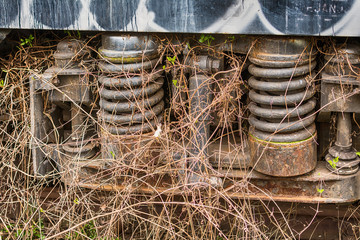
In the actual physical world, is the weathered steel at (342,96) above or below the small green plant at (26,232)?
above

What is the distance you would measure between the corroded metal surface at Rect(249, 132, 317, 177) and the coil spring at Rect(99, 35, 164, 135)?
66cm

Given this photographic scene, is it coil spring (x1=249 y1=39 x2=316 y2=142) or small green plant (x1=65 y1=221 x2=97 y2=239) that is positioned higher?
coil spring (x1=249 y1=39 x2=316 y2=142)

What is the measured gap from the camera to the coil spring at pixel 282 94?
3.06m

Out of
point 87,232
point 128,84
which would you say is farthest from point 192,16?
point 87,232

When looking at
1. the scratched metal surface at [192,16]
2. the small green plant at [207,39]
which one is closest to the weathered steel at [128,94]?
the scratched metal surface at [192,16]

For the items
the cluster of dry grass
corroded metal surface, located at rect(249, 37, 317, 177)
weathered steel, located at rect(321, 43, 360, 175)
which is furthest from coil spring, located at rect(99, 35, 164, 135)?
weathered steel, located at rect(321, 43, 360, 175)

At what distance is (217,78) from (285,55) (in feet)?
1.67

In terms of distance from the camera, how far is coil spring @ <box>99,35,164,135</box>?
323 cm

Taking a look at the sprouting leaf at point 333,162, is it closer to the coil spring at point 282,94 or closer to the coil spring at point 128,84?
the coil spring at point 282,94

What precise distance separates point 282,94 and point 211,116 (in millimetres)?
462

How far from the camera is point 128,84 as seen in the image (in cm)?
323

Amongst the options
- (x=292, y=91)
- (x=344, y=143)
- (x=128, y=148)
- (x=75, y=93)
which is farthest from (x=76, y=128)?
(x=344, y=143)

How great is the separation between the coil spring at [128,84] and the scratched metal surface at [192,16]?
0.42 feet

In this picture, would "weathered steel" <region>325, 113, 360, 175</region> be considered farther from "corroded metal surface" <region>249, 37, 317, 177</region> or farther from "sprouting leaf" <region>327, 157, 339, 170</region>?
"corroded metal surface" <region>249, 37, 317, 177</region>
